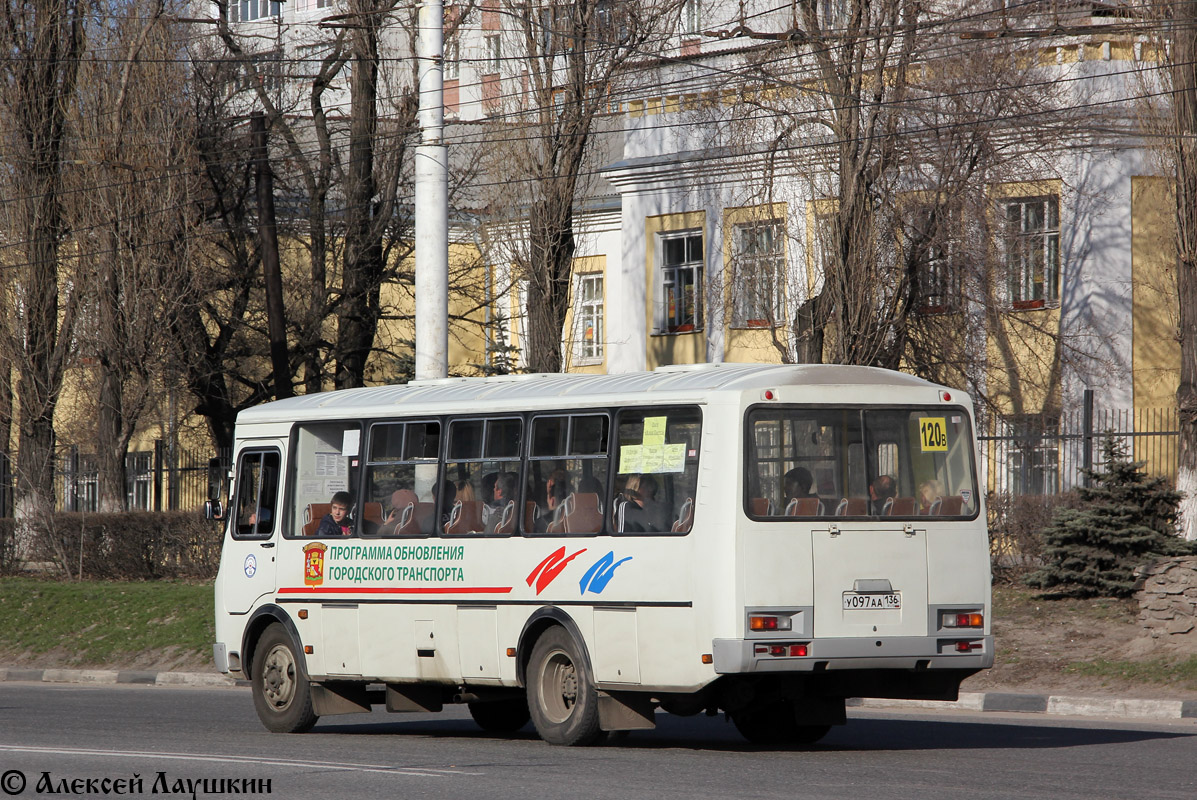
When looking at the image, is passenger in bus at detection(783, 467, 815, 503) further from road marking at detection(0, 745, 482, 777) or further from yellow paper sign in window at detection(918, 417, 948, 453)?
road marking at detection(0, 745, 482, 777)

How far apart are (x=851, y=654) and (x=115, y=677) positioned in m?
13.0

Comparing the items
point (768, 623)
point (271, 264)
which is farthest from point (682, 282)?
point (768, 623)

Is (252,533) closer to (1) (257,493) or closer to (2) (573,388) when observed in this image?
(1) (257,493)

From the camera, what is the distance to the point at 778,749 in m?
12.9

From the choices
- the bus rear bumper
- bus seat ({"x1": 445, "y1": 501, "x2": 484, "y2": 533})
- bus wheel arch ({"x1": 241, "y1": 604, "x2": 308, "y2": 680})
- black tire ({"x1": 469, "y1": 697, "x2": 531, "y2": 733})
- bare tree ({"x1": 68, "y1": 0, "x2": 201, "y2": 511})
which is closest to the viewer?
the bus rear bumper

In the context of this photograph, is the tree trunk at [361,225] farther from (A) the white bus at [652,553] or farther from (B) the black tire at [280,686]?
(A) the white bus at [652,553]

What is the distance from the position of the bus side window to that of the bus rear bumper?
17.6 feet

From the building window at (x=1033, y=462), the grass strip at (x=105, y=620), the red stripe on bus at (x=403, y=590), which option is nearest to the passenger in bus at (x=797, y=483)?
the red stripe on bus at (x=403, y=590)

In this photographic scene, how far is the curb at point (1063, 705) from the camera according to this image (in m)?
15.9

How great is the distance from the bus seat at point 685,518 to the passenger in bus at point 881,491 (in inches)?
50.7

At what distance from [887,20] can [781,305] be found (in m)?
5.50

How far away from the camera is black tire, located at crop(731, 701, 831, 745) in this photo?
1344cm

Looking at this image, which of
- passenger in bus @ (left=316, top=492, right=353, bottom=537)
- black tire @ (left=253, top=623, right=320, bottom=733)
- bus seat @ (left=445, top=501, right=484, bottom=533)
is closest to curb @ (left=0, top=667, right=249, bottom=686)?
black tire @ (left=253, top=623, right=320, bottom=733)

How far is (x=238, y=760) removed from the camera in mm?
11773
